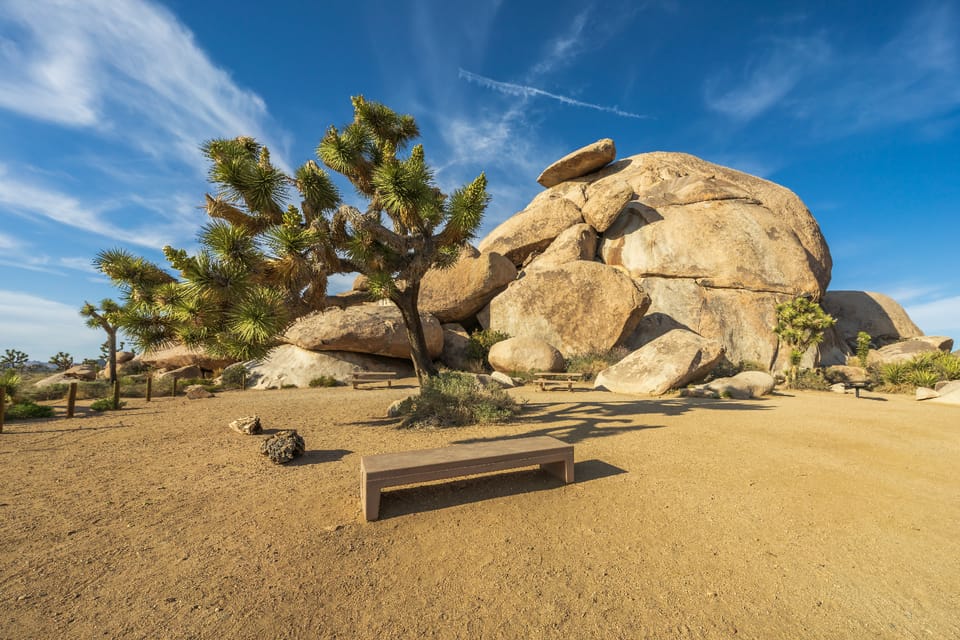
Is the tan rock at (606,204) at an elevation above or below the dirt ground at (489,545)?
above

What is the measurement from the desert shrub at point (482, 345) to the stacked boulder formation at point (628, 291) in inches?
25.7

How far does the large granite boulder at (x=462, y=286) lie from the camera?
20016mm

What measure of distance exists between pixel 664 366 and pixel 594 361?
4424mm

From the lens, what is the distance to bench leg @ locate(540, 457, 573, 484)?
423cm

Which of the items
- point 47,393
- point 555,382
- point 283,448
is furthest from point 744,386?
point 47,393

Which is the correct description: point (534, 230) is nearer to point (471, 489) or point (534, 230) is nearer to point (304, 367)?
point (304, 367)

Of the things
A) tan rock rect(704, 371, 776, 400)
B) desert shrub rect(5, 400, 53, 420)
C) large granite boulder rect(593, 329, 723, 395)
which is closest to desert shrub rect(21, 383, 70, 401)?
desert shrub rect(5, 400, 53, 420)

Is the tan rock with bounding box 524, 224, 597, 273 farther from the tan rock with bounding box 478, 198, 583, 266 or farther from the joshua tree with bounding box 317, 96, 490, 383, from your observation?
the joshua tree with bounding box 317, 96, 490, 383

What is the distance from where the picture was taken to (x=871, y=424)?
24.6 ft

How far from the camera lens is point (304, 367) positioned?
52.2 ft

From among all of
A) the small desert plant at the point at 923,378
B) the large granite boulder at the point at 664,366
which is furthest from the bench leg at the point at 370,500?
the small desert plant at the point at 923,378

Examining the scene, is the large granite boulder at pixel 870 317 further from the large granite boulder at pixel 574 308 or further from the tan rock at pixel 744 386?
the tan rock at pixel 744 386

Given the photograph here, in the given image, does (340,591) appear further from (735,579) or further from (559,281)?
(559,281)

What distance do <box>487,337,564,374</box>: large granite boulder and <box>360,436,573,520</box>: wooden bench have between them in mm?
11350
